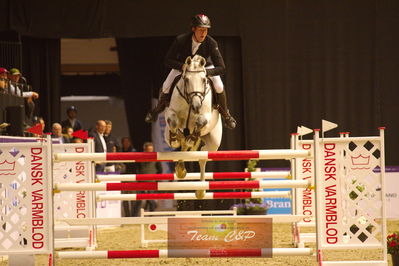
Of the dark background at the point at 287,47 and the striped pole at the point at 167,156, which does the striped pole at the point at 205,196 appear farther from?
the dark background at the point at 287,47

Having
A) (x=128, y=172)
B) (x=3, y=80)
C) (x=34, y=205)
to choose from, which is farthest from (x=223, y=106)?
(x=128, y=172)

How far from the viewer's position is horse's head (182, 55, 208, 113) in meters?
4.36

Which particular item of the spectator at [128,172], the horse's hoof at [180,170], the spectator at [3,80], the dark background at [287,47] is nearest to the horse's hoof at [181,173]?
the horse's hoof at [180,170]

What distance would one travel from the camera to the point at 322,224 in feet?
14.8

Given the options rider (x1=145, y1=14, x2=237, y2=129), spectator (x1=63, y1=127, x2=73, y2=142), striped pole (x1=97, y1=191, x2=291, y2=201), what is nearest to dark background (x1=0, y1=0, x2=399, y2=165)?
spectator (x1=63, y1=127, x2=73, y2=142)

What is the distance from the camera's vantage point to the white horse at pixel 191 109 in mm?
4395

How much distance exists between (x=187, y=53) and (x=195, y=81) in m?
0.45

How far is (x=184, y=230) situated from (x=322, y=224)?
97cm

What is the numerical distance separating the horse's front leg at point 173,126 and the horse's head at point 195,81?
0.20 meters

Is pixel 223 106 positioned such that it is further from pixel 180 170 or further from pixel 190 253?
pixel 190 253

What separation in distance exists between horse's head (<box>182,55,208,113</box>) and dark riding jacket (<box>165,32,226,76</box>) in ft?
0.68

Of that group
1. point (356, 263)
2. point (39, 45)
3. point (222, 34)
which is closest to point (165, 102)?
point (356, 263)

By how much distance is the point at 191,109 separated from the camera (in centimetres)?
446

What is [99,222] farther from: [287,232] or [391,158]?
[391,158]
